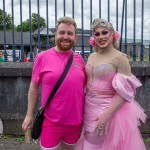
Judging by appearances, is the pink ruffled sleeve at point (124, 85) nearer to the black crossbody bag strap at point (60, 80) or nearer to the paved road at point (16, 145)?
the black crossbody bag strap at point (60, 80)

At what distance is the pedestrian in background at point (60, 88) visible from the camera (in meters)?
2.61

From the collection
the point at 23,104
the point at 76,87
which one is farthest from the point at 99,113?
the point at 23,104

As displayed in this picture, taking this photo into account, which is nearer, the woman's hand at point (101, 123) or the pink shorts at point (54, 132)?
the woman's hand at point (101, 123)

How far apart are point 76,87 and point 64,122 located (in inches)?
13.8

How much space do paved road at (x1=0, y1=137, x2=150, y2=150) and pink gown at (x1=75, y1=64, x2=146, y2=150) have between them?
5.89 ft

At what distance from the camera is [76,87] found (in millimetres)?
2621

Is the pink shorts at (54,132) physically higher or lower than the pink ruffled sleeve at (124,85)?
lower

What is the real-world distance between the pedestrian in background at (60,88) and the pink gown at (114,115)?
0.32 feet

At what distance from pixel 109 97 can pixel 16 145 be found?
7.80 ft

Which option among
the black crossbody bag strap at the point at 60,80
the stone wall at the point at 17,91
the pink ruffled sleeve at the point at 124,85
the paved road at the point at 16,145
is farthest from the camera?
the stone wall at the point at 17,91

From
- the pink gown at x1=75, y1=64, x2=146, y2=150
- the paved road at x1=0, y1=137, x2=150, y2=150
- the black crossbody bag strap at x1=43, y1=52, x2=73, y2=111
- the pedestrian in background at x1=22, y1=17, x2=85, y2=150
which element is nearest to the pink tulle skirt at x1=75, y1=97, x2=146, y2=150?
the pink gown at x1=75, y1=64, x2=146, y2=150

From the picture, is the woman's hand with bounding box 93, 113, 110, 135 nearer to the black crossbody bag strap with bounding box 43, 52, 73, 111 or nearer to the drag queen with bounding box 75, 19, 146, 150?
the drag queen with bounding box 75, 19, 146, 150

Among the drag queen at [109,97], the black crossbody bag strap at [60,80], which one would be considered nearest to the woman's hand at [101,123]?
the drag queen at [109,97]

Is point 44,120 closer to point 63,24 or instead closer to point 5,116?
point 63,24
